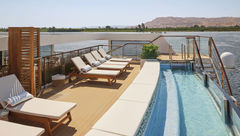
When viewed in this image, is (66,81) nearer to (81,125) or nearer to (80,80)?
(80,80)

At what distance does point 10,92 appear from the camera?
12.8 ft

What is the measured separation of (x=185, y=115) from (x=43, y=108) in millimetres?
3432

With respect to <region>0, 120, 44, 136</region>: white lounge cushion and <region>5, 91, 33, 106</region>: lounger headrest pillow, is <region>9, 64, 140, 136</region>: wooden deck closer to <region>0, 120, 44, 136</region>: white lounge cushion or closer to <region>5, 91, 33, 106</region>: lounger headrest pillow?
<region>5, 91, 33, 106</region>: lounger headrest pillow

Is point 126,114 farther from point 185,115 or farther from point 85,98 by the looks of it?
point 85,98

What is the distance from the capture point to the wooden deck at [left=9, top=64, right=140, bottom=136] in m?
3.60

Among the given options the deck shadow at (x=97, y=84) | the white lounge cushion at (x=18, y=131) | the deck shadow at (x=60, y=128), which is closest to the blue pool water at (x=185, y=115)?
the deck shadow at (x=60, y=128)

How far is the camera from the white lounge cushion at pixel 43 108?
10.9ft

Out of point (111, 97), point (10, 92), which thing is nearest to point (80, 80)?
point (111, 97)

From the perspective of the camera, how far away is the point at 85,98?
5199mm

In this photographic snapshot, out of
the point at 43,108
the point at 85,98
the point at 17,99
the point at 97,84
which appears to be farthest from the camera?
the point at 97,84

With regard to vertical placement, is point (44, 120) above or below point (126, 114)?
below

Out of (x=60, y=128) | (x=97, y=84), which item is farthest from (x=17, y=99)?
(x=97, y=84)

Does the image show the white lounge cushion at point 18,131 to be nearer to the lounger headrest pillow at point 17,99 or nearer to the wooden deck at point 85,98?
the wooden deck at point 85,98

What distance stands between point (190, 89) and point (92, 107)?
3.95 m
